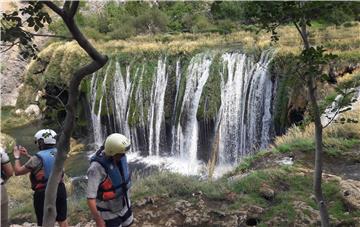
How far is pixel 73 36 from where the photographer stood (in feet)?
11.8

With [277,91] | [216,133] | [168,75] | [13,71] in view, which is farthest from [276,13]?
[13,71]

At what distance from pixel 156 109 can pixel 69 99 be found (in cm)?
1515

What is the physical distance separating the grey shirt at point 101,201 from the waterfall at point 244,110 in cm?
1103

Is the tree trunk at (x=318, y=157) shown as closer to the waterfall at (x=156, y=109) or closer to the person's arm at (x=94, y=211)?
the person's arm at (x=94, y=211)

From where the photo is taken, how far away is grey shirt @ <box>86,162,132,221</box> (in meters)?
4.31

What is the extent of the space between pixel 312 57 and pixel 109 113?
681 inches

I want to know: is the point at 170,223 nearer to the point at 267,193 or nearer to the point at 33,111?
the point at 267,193

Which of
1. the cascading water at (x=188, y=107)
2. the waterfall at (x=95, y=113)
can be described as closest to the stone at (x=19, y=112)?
the waterfall at (x=95, y=113)

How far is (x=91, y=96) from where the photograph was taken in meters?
21.3

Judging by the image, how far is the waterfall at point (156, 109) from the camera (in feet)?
61.5

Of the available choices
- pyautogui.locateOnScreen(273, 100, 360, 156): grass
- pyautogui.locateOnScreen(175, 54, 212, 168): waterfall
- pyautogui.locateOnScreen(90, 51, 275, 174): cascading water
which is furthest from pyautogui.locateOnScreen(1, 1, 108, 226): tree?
pyautogui.locateOnScreen(175, 54, 212, 168): waterfall

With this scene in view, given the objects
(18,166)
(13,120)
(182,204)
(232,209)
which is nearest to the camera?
(18,166)

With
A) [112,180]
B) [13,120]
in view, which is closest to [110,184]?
[112,180]

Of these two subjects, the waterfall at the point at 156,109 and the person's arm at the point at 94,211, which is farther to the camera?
the waterfall at the point at 156,109
